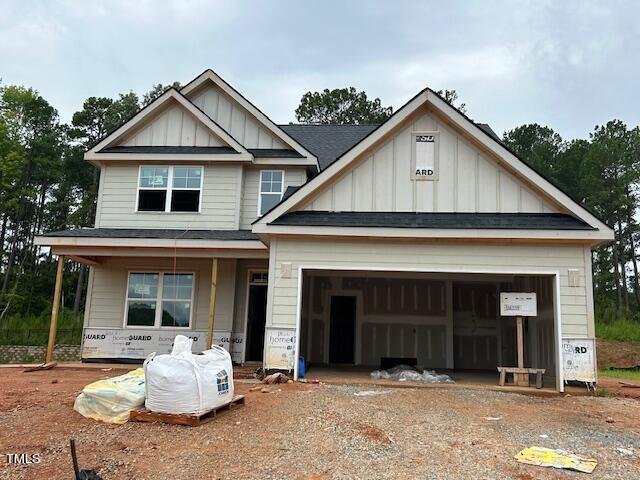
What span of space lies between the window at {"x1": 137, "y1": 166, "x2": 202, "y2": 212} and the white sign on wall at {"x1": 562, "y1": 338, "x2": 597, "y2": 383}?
9.77 meters

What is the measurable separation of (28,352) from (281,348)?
1664 centimetres

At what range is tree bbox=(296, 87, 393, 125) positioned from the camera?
38562 millimetres

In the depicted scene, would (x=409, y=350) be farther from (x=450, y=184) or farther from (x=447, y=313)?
(x=450, y=184)

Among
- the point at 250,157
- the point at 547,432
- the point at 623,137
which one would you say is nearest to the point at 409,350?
the point at 250,157

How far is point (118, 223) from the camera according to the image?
46.5 ft

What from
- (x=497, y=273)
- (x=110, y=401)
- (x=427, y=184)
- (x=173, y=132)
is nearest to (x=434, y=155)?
(x=427, y=184)

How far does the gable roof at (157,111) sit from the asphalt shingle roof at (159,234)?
2.23 m

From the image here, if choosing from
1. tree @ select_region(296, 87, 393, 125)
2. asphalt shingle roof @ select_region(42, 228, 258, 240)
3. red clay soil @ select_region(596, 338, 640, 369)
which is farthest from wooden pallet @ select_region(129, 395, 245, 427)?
tree @ select_region(296, 87, 393, 125)

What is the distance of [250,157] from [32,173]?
100 feet

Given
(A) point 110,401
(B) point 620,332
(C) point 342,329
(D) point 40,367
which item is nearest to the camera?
(A) point 110,401

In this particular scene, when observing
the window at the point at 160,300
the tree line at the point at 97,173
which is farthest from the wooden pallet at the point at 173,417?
the tree line at the point at 97,173

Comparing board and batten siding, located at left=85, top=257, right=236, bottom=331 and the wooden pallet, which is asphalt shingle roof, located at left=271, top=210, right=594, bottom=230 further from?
the wooden pallet

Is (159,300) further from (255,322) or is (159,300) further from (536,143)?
(536,143)

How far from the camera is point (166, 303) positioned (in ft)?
45.8
